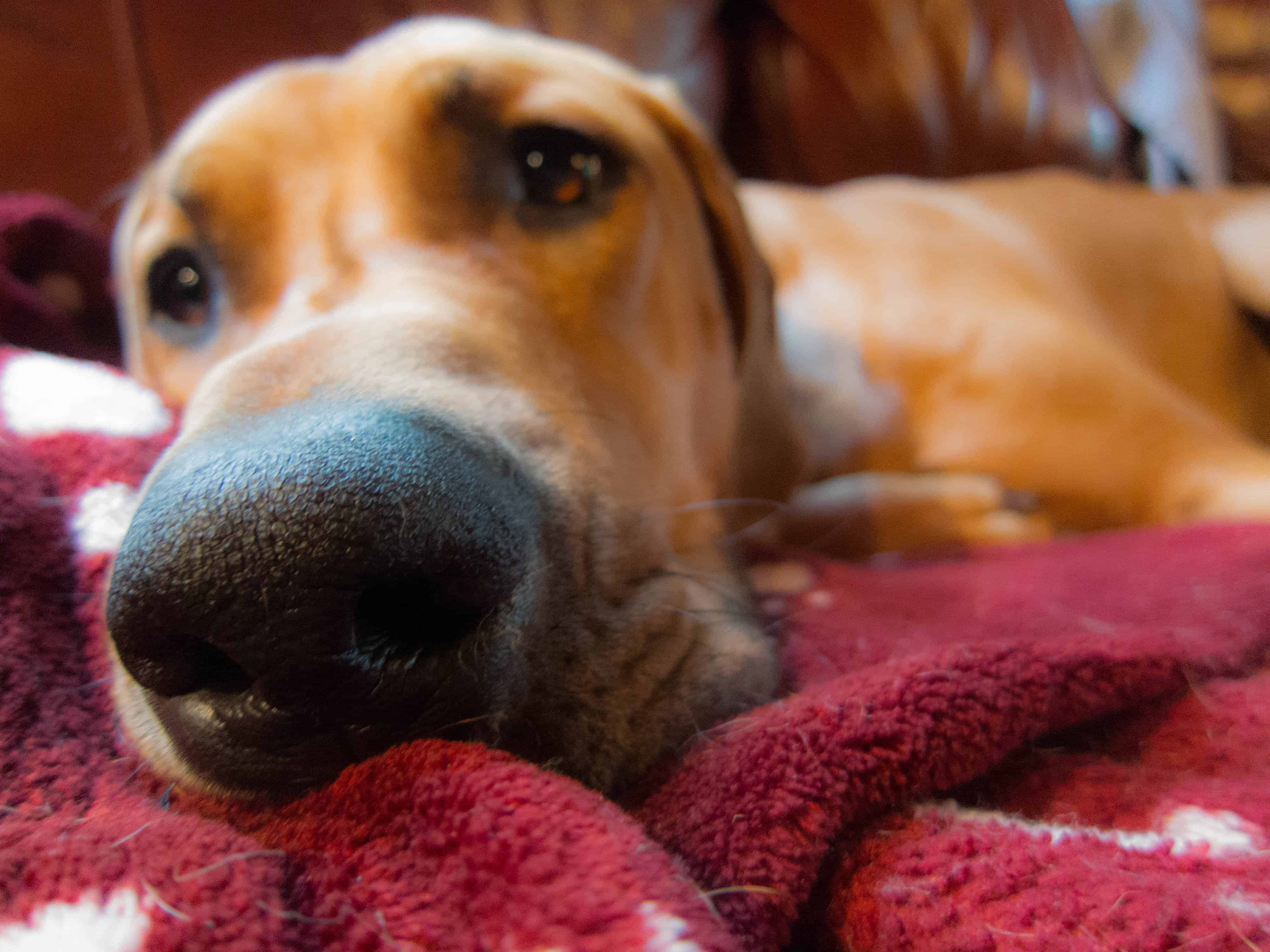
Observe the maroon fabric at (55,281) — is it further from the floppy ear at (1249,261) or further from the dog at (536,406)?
the floppy ear at (1249,261)

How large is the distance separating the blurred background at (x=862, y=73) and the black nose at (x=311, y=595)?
5.40 feet

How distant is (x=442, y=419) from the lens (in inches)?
22.7

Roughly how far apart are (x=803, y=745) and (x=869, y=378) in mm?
1171

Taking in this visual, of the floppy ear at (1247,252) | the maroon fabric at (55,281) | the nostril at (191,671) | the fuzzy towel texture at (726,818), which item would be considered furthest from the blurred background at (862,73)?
the nostril at (191,671)

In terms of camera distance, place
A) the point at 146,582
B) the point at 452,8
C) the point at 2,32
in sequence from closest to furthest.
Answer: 1. the point at 146,582
2. the point at 2,32
3. the point at 452,8

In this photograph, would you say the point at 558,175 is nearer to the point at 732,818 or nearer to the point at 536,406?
the point at 536,406

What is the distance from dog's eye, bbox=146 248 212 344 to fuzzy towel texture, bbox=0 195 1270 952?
16.2 inches

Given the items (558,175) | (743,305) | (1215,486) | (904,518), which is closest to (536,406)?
(558,175)

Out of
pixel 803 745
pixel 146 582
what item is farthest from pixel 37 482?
pixel 803 745

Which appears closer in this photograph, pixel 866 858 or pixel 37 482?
pixel 866 858

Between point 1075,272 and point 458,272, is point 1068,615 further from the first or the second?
point 1075,272

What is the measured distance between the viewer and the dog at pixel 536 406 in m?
0.47

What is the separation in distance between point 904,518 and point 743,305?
52 centimetres

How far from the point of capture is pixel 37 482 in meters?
0.71
